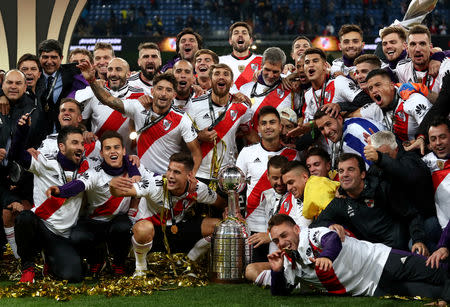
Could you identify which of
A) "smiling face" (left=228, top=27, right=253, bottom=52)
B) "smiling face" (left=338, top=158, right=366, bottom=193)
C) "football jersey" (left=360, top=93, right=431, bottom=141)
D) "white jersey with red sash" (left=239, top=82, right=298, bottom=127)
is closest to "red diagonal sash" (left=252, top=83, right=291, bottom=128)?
"white jersey with red sash" (left=239, top=82, right=298, bottom=127)

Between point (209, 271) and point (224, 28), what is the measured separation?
2211 cm

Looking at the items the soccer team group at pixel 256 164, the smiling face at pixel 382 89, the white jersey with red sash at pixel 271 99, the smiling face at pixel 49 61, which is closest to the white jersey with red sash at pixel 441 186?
the soccer team group at pixel 256 164

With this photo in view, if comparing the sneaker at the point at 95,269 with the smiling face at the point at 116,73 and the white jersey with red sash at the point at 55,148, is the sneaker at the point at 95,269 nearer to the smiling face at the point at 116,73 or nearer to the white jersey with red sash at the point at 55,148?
the white jersey with red sash at the point at 55,148

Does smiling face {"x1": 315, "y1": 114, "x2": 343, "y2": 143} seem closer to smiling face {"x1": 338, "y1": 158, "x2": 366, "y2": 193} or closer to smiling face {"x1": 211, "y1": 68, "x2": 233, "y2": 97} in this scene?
smiling face {"x1": 338, "y1": 158, "x2": 366, "y2": 193}

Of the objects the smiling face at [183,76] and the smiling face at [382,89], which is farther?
the smiling face at [183,76]

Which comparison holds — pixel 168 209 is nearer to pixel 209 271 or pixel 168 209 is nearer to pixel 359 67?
pixel 209 271

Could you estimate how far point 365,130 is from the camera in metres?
5.80

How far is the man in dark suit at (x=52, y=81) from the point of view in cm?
717

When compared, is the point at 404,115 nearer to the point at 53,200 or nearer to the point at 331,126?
the point at 331,126

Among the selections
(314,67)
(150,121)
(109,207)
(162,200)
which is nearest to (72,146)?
(109,207)

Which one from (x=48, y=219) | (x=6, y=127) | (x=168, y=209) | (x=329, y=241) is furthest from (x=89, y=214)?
(x=329, y=241)

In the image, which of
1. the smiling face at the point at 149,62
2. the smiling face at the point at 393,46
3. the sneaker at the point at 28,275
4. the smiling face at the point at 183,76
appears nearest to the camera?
the sneaker at the point at 28,275

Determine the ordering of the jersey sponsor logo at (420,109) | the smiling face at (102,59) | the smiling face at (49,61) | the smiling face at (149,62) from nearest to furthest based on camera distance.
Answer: the jersey sponsor logo at (420,109) < the smiling face at (49,61) < the smiling face at (149,62) < the smiling face at (102,59)

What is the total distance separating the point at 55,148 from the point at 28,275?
120 cm
